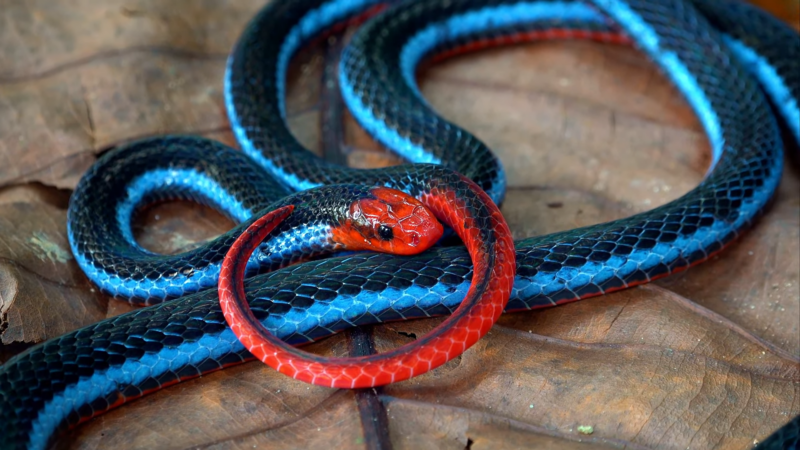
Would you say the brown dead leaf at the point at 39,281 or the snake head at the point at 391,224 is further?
the snake head at the point at 391,224

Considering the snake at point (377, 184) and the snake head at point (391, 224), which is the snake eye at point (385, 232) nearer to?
the snake head at point (391, 224)

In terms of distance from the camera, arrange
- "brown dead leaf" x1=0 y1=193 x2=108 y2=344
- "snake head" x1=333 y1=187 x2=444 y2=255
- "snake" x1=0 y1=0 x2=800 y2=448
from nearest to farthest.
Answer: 1. "snake" x1=0 y1=0 x2=800 y2=448
2. "brown dead leaf" x1=0 y1=193 x2=108 y2=344
3. "snake head" x1=333 y1=187 x2=444 y2=255

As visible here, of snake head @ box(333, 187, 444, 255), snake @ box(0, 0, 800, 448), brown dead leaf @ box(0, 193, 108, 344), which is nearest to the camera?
snake @ box(0, 0, 800, 448)

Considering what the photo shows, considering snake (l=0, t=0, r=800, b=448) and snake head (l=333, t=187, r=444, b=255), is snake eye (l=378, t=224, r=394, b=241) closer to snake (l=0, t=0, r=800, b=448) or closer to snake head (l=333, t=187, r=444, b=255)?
snake head (l=333, t=187, r=444, b=255)

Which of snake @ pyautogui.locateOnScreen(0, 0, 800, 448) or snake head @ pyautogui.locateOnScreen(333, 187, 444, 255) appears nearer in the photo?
snake @ pyautogui.locateOnScreen(0, 0, 800, 448)

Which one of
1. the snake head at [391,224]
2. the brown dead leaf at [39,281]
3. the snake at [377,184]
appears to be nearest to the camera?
the snake at [377,184]

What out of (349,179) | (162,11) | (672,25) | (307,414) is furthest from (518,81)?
(307,414)

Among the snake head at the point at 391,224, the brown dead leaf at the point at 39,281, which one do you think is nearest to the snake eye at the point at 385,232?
the snake head at the point at 391,224

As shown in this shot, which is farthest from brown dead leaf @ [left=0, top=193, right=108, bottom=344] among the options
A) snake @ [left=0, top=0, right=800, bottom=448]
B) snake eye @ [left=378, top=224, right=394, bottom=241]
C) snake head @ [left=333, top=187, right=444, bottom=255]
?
snake eye @ [left=378, top=224, right=394, bottom=241]
